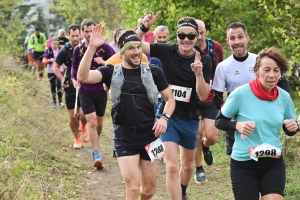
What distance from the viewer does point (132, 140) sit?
18.6 feet

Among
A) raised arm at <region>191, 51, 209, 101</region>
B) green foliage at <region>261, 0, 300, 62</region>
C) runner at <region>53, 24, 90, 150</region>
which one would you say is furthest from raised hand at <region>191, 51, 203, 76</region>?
runner at <region>53, 24, 90, 150</region>

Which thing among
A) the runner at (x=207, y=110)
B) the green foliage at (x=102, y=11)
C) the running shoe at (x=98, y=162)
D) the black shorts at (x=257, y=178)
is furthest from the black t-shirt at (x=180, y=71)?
the green foliage at (x=102, y=11)

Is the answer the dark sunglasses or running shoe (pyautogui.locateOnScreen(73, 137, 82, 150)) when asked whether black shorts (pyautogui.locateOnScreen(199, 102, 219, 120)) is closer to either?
the dark sunglasses

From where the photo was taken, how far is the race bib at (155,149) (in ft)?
18.5

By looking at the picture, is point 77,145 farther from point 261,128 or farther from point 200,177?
point 261,128

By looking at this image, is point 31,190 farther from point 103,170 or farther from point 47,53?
point 47,53

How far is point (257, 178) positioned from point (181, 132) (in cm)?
164

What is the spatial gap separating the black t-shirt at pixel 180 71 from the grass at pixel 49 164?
158 cm

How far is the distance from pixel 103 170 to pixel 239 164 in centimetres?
453

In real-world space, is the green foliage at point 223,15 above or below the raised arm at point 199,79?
above

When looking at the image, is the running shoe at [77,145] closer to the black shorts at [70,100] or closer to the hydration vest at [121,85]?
the black shorts at [70,100]

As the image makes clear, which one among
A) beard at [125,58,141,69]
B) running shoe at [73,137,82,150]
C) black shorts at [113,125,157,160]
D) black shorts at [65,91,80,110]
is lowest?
running shoe at [73,137,82,150]

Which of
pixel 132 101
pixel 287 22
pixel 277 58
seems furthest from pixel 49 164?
pixel 277 58

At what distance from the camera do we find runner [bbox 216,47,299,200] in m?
4.80
